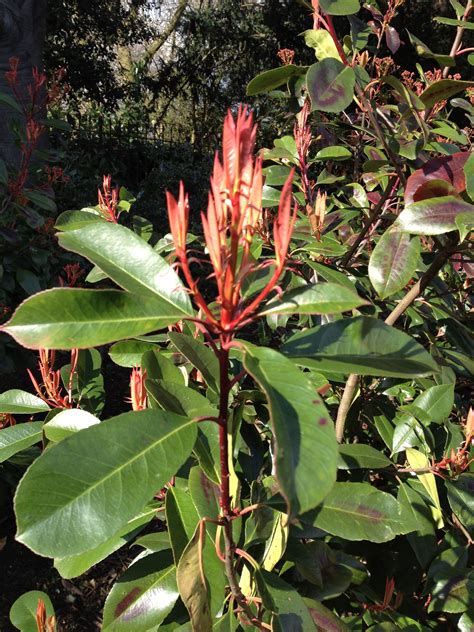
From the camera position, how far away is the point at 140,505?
0.54 metres

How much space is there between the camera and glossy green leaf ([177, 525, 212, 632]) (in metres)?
0.66

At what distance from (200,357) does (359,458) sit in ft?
1.24

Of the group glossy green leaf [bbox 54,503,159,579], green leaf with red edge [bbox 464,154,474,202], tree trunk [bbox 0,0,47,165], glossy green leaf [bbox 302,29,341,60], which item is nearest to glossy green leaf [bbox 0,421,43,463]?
glossy green leaf [bbox 54,503,159,579]

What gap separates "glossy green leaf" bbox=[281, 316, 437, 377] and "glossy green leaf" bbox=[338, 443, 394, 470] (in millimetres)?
403

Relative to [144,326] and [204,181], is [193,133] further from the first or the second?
[144,326]

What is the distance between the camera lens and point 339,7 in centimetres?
102

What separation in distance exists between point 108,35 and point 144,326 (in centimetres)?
810

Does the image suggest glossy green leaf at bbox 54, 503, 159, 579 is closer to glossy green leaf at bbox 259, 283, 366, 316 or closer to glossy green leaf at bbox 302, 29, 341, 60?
glossy green leaf at bbox 259, 283, 366, 316

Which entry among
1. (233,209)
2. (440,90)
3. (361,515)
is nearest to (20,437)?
(361,515)

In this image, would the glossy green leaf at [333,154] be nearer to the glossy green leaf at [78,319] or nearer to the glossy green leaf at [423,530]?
the glossy green leaf at [423,530]

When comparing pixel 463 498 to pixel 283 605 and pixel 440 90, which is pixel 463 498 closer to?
pixel 283 605

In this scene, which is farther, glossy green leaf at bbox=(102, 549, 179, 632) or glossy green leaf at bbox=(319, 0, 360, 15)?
glossy green leaf at bbox=(319, 0, 360, 15)

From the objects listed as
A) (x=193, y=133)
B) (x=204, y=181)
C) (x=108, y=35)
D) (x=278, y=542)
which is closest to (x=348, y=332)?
(x=278, y=542)

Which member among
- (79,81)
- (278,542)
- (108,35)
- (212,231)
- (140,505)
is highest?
(108,35)
